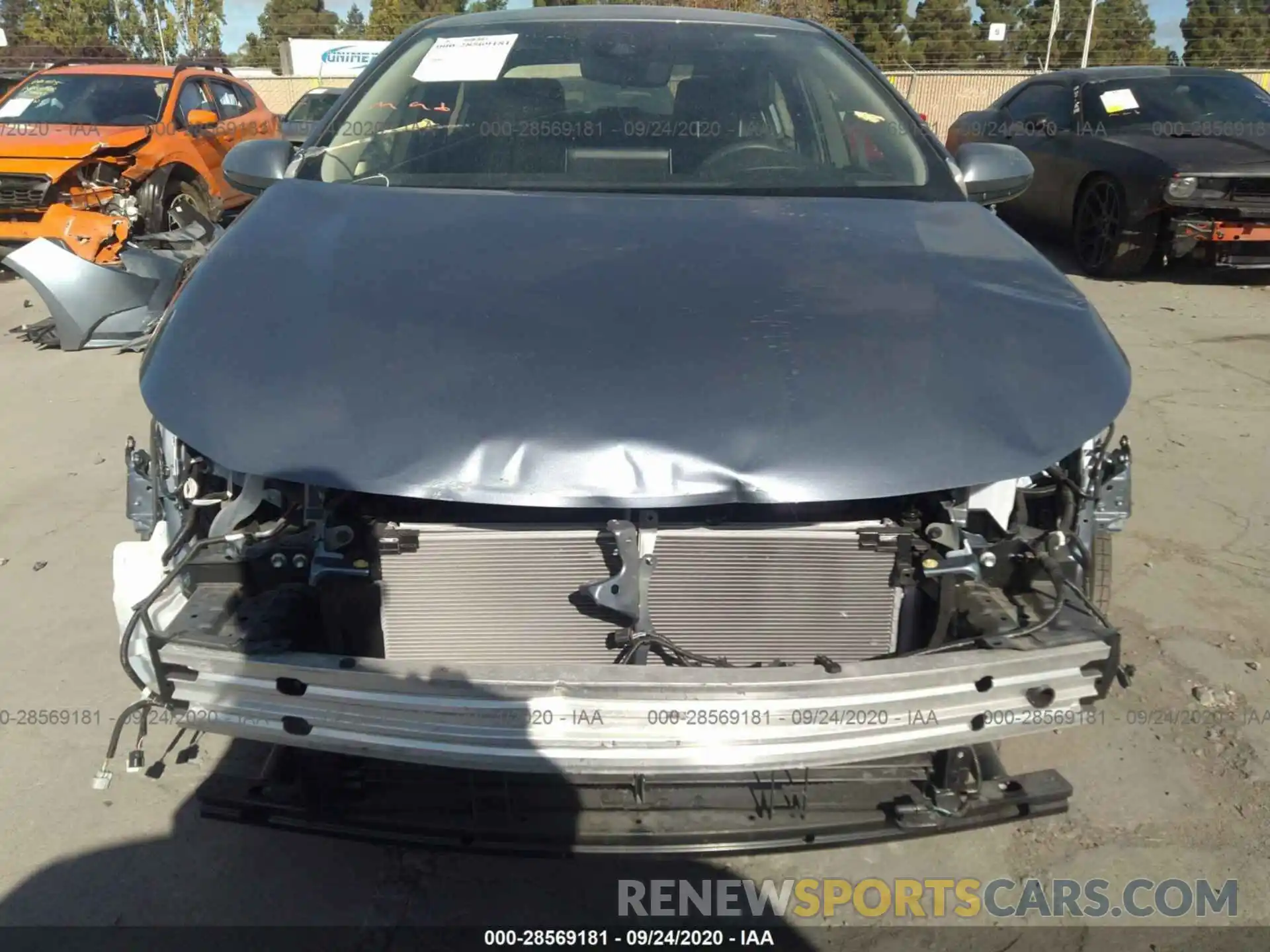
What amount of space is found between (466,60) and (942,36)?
119ft

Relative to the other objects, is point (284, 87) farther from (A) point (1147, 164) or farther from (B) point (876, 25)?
(A) point (1147, 164)

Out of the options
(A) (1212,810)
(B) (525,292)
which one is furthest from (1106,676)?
(B) (525,292)

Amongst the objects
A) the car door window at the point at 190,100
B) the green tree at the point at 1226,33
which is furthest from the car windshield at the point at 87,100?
the green tree at the point at 1226,33

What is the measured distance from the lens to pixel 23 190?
24.7 ft

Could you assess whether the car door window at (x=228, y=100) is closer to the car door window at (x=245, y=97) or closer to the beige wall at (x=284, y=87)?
the car door window at (x=245, y=97)

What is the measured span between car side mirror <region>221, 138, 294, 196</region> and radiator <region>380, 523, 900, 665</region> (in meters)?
1.51

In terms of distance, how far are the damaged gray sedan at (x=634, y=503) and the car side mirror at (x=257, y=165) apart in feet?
1.55

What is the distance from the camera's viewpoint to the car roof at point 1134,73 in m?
8.47

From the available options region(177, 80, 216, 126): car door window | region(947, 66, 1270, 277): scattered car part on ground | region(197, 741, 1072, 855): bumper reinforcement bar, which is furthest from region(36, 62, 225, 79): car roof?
region(197, 741, 1072, 855): bumper reinforcement bar

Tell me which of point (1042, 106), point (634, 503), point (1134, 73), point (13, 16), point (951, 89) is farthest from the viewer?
point (13, 16)

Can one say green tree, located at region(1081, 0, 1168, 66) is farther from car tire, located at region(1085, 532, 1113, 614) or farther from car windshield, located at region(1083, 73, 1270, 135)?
car tire, located at region(1085, 532, 1113, 614)

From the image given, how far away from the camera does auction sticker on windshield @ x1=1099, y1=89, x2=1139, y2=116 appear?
8.22m

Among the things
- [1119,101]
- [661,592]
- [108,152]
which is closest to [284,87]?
[108,152]

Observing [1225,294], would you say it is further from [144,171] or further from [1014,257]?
[144,171]
